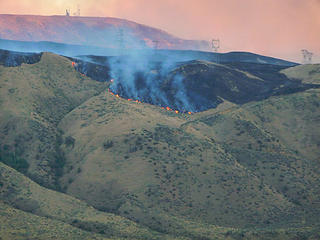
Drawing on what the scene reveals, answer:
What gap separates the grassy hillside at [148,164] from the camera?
11769cm

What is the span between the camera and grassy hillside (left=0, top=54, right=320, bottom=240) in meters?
118

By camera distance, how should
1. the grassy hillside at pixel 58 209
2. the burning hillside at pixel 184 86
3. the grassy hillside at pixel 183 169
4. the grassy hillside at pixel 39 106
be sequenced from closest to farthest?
the grassy hillside at pixel 58 209, the grassy hillside at pixel 183 169, the grassy hillside at pixel 39 106, the burning hillside at pixel 184 86

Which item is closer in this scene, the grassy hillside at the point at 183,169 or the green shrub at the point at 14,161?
the grassy hillside at the point at 183,169

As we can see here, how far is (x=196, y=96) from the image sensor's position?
7249 inches

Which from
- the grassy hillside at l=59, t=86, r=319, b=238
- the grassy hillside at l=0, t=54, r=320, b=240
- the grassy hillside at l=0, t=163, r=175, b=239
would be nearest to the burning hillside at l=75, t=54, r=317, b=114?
the grassy hillside at l=0, t=54, r=320, b=240

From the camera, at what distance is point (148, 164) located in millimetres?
136125

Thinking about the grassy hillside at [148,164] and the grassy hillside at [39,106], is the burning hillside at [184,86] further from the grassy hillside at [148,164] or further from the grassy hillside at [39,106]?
the grassy hillside at [39,106]

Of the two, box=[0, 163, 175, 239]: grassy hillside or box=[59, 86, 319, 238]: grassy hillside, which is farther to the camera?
box=[59, 86, 319, 238]: grassy hillside

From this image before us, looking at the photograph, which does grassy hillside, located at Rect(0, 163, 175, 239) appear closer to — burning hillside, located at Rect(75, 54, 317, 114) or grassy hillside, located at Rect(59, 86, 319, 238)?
grassy hillside, located at Rect(59, 86, 319, 238)

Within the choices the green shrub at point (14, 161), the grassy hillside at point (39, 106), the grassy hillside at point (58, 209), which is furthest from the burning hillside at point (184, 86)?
the grassy hillside at point (58, 209)

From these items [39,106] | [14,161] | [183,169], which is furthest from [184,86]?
[14,161]

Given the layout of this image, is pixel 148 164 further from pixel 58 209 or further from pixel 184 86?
pixel 184 86

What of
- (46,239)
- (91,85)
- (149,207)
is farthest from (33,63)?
(46,239)

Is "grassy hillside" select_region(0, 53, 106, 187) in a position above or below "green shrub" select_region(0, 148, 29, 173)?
above
